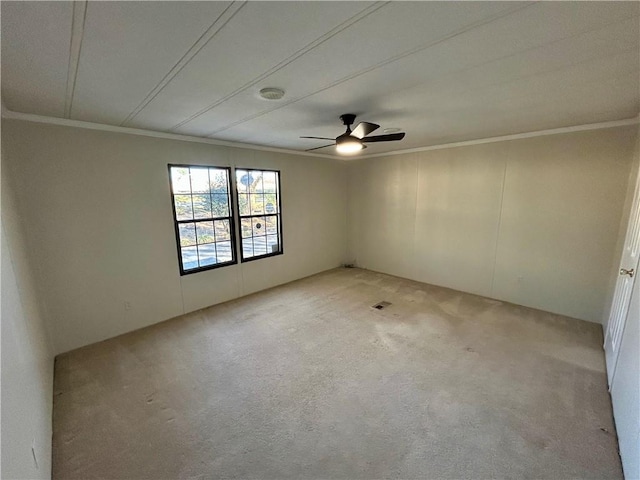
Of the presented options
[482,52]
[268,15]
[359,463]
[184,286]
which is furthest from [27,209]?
[482,52]

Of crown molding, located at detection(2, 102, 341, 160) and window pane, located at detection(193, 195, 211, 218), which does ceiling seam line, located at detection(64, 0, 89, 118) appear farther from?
window pane, located at detection(193, 195, 211, 218)

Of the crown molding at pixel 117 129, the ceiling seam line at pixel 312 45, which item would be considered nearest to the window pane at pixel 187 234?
the crown molding at pixel 117 129

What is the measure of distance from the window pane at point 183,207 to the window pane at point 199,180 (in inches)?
6.7

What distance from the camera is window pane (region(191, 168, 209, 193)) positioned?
389 centimetres

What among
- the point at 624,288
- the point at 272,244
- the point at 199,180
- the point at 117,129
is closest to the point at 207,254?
the point at 199,180

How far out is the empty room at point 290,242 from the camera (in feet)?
4.69

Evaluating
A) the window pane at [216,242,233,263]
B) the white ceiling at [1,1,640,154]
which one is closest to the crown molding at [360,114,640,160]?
the white ceiling at [1,1,640,154]

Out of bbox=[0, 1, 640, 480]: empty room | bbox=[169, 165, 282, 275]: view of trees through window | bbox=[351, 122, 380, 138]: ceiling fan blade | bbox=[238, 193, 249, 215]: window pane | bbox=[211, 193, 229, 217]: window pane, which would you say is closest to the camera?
bbox=[0, 1, 640, 480]: empty room

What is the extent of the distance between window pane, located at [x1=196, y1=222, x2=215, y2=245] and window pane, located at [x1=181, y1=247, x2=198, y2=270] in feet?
0.51

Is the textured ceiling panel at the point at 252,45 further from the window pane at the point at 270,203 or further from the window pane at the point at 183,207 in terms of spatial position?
the window pane at the point at 270,203

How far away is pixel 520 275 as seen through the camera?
4.05 metres

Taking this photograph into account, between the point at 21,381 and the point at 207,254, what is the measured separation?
2.80 m

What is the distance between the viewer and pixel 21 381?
1.41 meters

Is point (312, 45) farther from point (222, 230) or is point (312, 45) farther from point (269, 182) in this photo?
point (269, 182)
